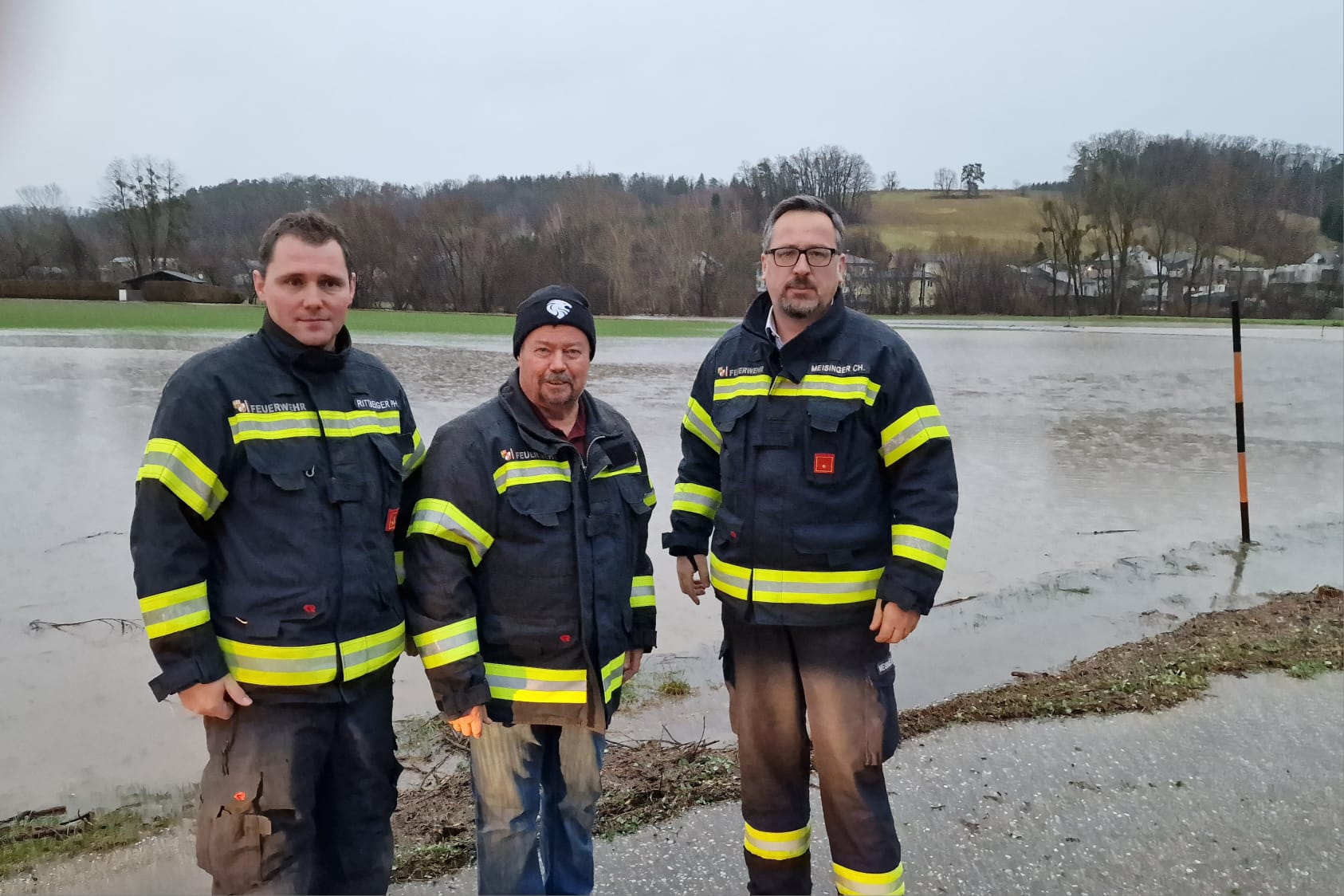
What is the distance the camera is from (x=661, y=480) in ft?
32.3

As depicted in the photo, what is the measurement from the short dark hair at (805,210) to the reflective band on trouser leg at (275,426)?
149 centimetres

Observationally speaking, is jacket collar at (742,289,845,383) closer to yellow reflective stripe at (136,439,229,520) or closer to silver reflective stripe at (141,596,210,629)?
yellow reflective stripe at (136,439,229,520)

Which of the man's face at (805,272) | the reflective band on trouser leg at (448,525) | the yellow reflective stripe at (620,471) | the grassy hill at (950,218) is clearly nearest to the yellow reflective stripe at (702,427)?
the yellow reflective stripe at (620,471)

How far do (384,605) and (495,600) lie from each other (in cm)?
31

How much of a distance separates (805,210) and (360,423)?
1498 mm

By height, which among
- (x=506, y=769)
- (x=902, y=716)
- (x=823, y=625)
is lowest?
(x=902, y=716)

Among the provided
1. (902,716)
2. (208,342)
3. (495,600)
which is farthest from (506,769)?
(208,342)

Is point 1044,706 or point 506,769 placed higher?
point 506,769

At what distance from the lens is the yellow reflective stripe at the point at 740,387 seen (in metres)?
2.89

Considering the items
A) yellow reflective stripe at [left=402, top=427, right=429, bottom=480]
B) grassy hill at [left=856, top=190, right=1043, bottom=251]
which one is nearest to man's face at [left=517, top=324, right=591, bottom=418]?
yellow reflective stripe at [left=402, top=427, right=429, bottom=480]

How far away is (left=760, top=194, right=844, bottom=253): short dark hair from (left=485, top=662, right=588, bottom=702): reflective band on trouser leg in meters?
1.48

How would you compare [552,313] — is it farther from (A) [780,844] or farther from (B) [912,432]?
(A) [780,844]

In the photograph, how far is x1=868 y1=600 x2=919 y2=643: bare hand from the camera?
2711mm

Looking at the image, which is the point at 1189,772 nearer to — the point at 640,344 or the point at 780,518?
the point at 780,518
